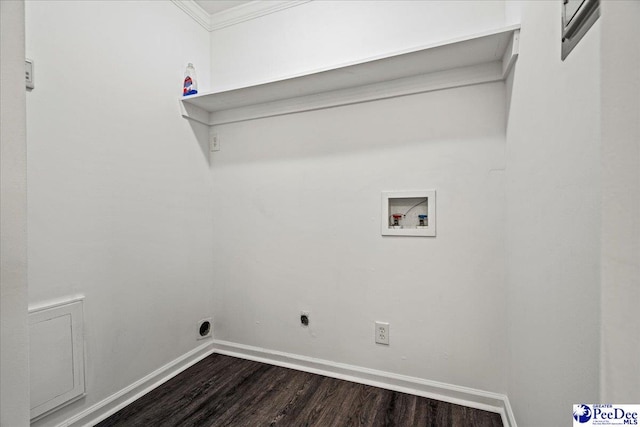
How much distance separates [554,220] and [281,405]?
5.30 feet

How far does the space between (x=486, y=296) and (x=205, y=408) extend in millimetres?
1694

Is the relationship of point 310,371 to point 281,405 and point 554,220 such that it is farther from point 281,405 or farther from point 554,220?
point 554,220

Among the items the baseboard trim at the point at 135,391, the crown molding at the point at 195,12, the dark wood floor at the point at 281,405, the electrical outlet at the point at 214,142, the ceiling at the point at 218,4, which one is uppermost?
the ceiling at the point at 218,4

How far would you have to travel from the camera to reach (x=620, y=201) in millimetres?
553

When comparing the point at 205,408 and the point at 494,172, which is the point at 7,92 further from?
the point at 494,172

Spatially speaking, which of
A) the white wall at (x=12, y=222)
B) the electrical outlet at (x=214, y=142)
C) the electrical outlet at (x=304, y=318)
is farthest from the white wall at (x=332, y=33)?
the electrical outlet at (x=304, y=318)

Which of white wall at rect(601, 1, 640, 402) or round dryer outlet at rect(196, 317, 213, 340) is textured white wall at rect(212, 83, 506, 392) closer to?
round dryer outlet at rect(196, 317, 213, 340)

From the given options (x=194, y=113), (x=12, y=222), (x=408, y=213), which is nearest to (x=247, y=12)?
(x=194, y=113)

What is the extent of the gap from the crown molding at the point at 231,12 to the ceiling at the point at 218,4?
0.02 meters

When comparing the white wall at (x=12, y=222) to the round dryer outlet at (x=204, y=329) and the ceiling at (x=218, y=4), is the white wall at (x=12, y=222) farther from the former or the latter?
the ceiling at (x=218, y=4)

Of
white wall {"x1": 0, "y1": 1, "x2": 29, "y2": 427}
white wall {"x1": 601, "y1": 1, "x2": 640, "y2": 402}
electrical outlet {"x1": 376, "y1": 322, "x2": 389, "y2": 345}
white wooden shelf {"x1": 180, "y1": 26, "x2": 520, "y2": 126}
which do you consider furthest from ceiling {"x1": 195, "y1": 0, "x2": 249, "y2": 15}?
electrical outlet {"x1": 376, "y1": 322, "x2": 389, "y2": 345}

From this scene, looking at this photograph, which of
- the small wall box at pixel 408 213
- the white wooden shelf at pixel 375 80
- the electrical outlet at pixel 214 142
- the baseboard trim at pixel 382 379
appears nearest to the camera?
the white wooden shelf at pixel 375 80

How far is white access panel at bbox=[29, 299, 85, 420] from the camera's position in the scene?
4.17 ft

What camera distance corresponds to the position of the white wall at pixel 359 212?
1641mm
